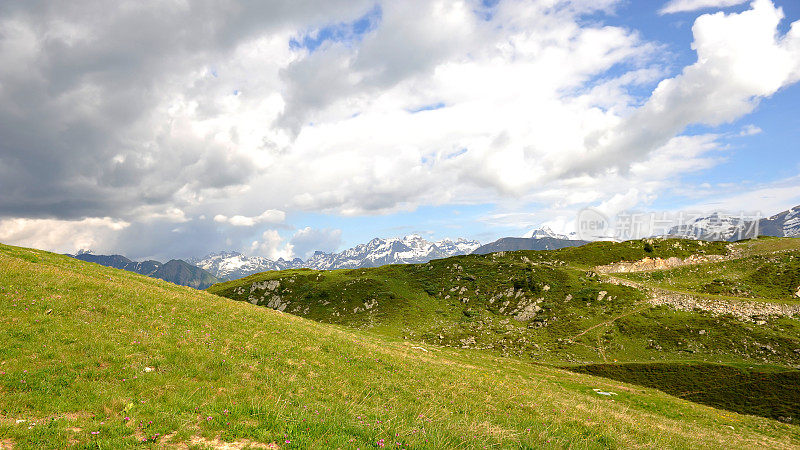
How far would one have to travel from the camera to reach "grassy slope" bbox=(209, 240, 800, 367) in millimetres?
66062

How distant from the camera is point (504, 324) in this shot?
85750mm

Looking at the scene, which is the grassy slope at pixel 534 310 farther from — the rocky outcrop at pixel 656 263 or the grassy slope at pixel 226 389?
the grassy slope at pixel 226 389

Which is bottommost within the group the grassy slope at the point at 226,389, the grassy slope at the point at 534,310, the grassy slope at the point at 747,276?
the grassy slope at the point at 534,310

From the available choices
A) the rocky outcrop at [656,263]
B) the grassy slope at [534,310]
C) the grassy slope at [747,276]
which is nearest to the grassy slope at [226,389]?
the grassy slope at [534,310]

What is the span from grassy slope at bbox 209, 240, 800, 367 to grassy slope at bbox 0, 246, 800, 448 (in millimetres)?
44999

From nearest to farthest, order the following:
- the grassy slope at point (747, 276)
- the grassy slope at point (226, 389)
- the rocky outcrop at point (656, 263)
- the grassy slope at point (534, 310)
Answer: the grassy slope at point (226, 389)
the grassy slope at point (534, 310)
the grassy slope at point (747, 276)
the rocky outcrop at point (656, 263)

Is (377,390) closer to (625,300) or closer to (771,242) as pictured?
(625,300)

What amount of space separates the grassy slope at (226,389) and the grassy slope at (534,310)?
4500 centimetres

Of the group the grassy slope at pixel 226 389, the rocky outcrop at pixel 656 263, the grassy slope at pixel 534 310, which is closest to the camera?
the grassy slope at pixel 226 389

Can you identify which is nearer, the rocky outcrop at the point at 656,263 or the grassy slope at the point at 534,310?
the grassy slope at the point at 534,310

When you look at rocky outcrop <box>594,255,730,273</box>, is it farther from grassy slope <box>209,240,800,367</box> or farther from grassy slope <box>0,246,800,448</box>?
grassy slope <box>0,246,800,448</box>

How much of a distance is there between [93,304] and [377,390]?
18.7 meters

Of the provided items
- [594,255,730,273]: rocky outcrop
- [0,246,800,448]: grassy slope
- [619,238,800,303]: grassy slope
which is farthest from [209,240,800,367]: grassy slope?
[0,246,800,448]: grassy slope

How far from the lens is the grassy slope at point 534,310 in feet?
217
